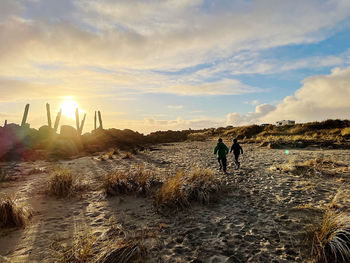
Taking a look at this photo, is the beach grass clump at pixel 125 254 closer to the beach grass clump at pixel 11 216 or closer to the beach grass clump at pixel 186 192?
the beach grass clump at pixel 186 192

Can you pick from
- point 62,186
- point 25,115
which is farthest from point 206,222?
point 25,115

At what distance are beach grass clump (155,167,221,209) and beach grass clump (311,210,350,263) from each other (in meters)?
2.97

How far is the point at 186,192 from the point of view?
635cm

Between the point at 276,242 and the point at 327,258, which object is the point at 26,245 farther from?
the point at 327,258

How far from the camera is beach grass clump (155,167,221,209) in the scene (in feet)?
19.6

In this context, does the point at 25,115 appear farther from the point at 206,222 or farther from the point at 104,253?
the point at 206,222

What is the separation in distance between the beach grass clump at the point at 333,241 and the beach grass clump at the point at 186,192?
9.74ft

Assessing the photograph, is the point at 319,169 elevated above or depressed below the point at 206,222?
above

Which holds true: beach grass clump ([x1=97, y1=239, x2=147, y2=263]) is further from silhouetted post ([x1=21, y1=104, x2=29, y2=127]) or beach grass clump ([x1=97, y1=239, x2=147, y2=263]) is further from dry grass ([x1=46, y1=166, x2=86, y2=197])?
silhouetted post ([x1=21, y1=104, x2=29, y2=127])

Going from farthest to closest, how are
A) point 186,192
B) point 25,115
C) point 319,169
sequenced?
point 25,115, point 319,169, point 186,192

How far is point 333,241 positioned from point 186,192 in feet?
12.2

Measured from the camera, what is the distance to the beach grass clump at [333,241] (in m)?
3.37

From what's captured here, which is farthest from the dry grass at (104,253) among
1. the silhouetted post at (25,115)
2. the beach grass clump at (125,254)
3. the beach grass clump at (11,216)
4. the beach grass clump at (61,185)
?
the silhouetted post at (25,115)

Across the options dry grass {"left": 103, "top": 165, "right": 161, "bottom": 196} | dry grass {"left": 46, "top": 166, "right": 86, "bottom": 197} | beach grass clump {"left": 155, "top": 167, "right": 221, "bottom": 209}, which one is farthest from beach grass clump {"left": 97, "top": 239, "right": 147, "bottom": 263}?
dry grass {"left": 46, "top": 166, "right": 86, "bottom": 197}
